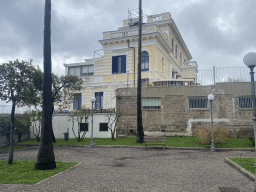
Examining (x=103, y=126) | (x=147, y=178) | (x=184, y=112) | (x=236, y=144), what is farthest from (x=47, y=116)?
(x=184, y=112)

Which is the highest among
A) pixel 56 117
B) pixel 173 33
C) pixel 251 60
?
pixel 173 33

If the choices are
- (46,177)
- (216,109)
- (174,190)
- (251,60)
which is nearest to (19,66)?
(46,177)

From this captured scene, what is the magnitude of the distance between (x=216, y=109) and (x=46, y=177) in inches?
568

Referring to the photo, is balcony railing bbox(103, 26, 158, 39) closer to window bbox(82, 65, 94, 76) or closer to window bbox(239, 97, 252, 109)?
window bbox(82, 65, 94, 76)

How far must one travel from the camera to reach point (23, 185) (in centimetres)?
680

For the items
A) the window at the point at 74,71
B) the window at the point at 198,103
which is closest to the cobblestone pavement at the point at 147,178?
the window at the point at 198,103

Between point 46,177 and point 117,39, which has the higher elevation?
point 117,39

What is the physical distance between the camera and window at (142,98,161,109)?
64.5ft

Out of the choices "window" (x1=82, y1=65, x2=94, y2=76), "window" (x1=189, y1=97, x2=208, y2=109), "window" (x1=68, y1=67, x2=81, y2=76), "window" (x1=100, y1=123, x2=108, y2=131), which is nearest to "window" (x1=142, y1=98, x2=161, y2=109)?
"window" (x1=189, y1=97, x2=208, y2=109)

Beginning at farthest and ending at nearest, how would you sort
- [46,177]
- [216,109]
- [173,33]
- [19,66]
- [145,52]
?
[173,33], [145,52], [216,109], [19,66], [46,177]

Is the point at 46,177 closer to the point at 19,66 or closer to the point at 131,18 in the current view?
the point at 19,66

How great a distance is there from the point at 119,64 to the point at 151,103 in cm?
902

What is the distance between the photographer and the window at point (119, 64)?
2675 cm

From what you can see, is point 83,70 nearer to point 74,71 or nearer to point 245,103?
point 74,71
